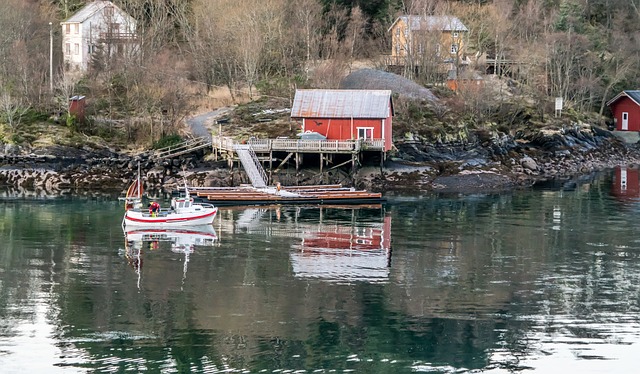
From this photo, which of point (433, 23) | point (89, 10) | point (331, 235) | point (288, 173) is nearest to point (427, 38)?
point (433, 23)

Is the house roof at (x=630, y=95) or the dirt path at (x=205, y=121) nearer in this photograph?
the dirt path at (x=205, y=121)

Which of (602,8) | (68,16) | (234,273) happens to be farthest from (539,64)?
(234,273)

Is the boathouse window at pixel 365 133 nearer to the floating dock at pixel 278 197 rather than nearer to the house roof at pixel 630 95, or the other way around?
the floating dock at pixel 278 197

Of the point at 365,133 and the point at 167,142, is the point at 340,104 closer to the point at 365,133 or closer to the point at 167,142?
the point at 365,133

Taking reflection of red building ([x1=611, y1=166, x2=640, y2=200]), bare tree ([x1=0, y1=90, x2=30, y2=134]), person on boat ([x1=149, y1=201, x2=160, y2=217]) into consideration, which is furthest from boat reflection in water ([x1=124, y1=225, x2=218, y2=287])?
reflection of red building ([x1=611, y1=166, x2=640, y2=200])

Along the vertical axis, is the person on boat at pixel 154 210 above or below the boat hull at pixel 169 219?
above

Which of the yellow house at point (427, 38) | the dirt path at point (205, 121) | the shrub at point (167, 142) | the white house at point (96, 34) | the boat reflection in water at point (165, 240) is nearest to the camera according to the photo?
the boat reflection in water at point (165, 240)

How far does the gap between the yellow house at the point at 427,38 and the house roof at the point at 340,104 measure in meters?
17.2

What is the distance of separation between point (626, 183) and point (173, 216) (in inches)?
1225

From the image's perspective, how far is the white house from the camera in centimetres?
8056

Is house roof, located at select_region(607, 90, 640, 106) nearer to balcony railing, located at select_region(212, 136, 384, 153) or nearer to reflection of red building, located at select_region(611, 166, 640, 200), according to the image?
reflection of red building, located at select_region(611, 166, 640, 200)

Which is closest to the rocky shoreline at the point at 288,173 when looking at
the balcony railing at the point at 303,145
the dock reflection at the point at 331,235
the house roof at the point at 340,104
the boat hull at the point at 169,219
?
the balcony railing at the point at 303,145

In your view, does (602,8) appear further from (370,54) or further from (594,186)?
(594,186)

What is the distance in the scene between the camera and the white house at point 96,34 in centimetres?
8056
